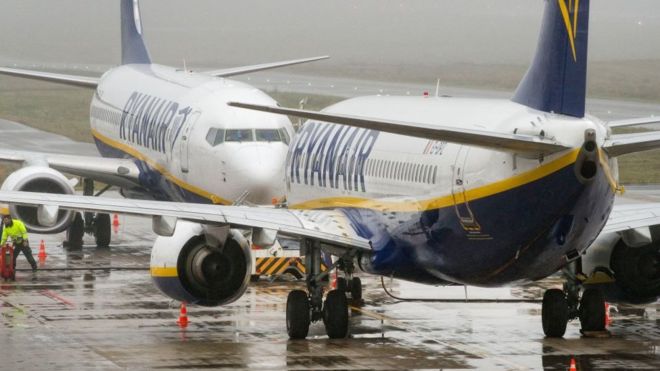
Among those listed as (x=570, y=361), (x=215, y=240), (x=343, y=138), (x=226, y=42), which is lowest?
(x=570, y=361)

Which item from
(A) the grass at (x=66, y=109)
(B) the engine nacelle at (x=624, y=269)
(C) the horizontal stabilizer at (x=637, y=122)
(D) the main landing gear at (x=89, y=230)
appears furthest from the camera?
(A) the grass at (x=66, y=109)

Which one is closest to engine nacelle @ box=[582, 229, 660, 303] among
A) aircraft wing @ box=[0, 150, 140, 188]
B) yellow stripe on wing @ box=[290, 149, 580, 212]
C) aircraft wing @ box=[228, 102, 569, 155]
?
yellow stripe on wing @ box=[290, 149, 580, 212]

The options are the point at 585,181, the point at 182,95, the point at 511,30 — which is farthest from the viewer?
the point at 511,30

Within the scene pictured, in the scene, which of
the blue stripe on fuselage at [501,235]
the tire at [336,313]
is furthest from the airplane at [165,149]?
the blue stripe on fuselage at [501,235]

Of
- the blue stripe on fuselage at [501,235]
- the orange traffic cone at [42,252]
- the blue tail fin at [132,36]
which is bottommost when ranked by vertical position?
the orange traffic cone at [42,252]

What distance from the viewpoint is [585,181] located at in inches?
781

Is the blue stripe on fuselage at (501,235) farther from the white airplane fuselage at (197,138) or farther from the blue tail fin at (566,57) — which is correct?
the white airplane fuselage at (197,138)

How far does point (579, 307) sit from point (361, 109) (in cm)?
570

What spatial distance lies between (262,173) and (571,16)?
12493 mm

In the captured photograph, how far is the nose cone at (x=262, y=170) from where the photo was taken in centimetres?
3181

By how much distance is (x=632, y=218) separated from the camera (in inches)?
949

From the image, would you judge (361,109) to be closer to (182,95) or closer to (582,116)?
(582,116)

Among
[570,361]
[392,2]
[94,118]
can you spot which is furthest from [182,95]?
[392,2]

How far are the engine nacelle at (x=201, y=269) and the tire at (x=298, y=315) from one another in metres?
0.98
